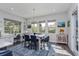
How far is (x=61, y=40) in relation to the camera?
6.21 meters

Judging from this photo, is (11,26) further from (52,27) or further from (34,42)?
(52,27)

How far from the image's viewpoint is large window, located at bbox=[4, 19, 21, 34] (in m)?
6.01

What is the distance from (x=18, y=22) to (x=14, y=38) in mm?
1549

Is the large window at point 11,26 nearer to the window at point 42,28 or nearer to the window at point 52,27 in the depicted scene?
the window at point 42,28

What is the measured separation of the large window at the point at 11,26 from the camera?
6.01 metres

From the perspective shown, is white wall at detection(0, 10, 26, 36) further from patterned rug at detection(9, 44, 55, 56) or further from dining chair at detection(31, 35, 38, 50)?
dining chair at detection(31, 35, 38, 50)

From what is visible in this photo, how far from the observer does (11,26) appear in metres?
6.58

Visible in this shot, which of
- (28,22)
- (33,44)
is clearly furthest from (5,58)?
(28,22)

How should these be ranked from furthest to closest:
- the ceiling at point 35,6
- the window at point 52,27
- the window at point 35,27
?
the window at point 35,27
the window at point 52,27
the ceiling at point 35,6

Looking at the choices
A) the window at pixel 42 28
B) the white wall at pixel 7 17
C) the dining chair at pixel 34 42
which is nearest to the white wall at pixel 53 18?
the window at pixel 42 28

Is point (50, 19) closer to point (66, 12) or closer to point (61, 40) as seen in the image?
point (66, 12)

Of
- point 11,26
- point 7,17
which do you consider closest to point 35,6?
point 7,17

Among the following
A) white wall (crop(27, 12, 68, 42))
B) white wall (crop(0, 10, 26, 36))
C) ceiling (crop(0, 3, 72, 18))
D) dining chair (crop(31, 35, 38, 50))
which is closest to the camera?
ceiling (crop(0, 3, 72, 18))

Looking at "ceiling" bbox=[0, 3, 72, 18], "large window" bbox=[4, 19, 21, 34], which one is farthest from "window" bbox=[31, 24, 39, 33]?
"ceiling" bbox=[0, 3, 72, 18]
